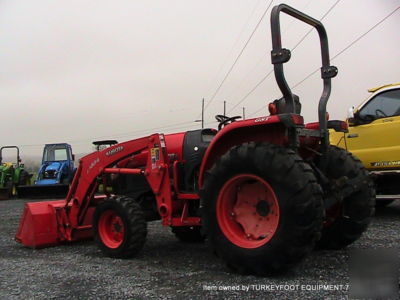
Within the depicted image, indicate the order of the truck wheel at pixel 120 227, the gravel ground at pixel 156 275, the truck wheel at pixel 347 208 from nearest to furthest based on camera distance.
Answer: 1. the gravel ground at pixel 156 275
2. the truck wheel at pixel 347 208
3. the truck wheel at pixel 120 227

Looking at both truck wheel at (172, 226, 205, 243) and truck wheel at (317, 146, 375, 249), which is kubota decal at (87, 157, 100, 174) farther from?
truck wheel at (317, 146, 375, 249)

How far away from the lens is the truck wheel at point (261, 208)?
4.19m

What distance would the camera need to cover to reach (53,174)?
1792 centimetres

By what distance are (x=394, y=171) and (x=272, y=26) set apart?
16.1 ft

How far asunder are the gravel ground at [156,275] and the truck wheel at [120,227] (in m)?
0.15

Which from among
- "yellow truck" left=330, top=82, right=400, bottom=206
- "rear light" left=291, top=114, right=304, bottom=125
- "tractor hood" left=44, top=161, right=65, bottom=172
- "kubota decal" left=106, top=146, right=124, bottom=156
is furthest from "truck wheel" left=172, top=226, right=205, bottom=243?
"tractor hood" left=44, top=161, right=65, bottom=172

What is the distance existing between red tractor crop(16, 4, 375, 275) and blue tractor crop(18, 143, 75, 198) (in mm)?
9596

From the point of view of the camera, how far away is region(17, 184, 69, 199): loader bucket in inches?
643

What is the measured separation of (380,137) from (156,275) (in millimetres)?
5379

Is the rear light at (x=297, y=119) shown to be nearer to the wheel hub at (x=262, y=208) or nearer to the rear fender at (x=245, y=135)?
the rear fender at (x=245, y=135)

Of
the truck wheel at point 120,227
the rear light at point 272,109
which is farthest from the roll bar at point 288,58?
the truck wheel at point 120,227

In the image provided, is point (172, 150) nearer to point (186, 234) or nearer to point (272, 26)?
point (186, 234)

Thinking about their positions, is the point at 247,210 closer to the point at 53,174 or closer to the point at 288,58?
the point at 288,58

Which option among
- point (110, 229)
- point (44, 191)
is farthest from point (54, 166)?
point (110, 229)
